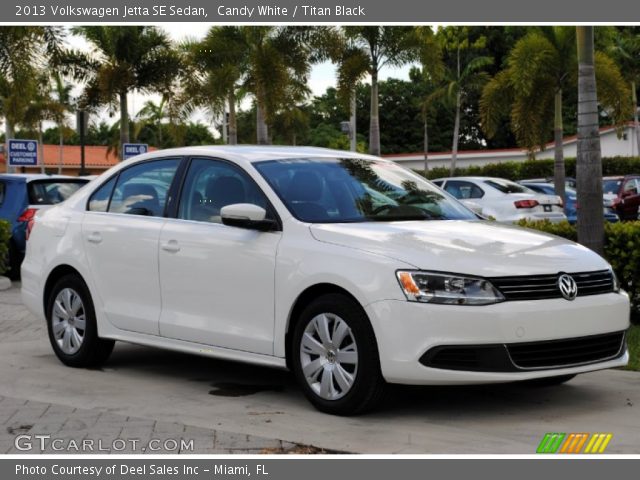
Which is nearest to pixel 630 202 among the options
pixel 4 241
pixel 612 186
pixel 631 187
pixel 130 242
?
pixel 631 187

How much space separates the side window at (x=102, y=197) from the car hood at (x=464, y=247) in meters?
2.36

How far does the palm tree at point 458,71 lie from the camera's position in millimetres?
53438

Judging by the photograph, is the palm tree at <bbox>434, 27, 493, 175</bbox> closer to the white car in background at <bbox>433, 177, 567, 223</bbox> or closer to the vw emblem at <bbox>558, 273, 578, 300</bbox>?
the white car in background at <bbox>433, 177, 567, 223</bbox>

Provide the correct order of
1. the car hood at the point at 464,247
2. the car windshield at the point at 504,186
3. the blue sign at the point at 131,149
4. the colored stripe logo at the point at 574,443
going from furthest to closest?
the blue sign at the point at 131,149
the car windshield at the point at 504,186
the car hood at the point at 464,247
the colored stripe logo at the point at 574,443

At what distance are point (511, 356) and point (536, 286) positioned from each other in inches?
17.1

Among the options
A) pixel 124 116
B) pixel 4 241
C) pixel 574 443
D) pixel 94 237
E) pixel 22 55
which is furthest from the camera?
pixel 124 116

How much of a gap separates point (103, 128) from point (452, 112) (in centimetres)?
4052

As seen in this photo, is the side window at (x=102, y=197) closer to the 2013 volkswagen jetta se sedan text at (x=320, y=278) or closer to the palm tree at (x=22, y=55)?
the 2013 volkswagen jetta se sedan text at (x=320, y=278)

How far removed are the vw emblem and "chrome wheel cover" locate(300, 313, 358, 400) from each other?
1252 millimetres

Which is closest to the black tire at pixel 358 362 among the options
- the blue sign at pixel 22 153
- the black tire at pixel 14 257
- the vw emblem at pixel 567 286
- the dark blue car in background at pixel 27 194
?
the vw emblem at pixel 567 286

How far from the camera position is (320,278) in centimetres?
646

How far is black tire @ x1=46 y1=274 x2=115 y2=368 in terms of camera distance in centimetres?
828

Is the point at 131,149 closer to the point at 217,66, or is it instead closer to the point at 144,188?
the point at 217,66
